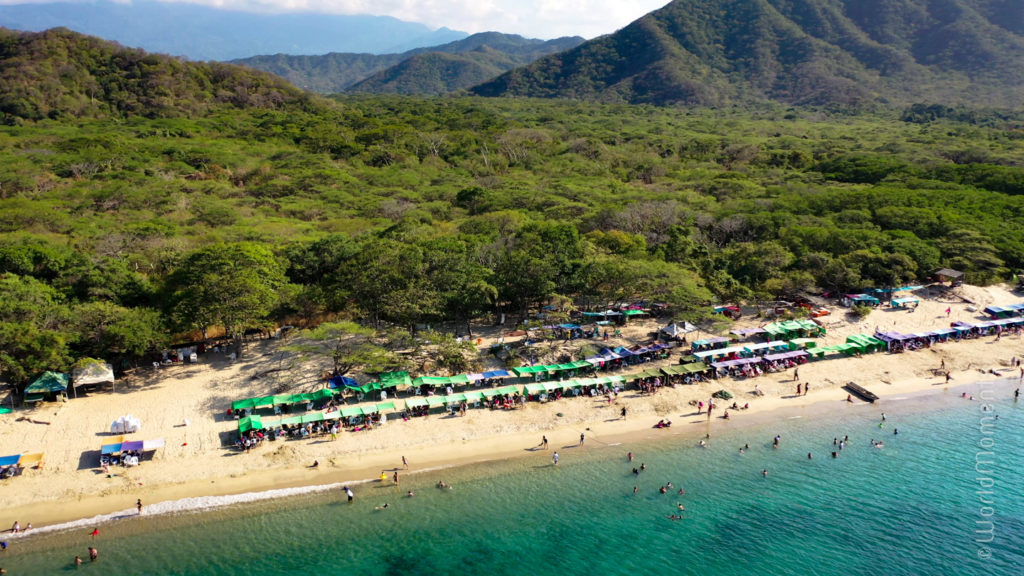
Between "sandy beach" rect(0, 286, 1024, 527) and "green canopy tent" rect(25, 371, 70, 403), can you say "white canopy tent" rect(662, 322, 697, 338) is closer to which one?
"sandy beach" rect(0, 286, 1024, 527)

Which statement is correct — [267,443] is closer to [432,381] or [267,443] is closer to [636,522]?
[432,381]

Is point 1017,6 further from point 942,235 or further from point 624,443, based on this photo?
point 624,443

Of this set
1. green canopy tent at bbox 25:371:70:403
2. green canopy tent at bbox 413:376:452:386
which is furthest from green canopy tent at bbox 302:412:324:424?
green canopy tent at bbox 25:371:70:403

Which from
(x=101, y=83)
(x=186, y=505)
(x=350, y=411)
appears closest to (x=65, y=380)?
(x=186, y=505)

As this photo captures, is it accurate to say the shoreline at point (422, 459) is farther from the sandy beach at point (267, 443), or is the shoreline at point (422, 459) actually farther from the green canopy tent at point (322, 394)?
the green canopy tent at point (322, 394)

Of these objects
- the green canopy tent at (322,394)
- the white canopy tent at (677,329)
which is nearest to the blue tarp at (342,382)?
the green canopy tent at (322,394)

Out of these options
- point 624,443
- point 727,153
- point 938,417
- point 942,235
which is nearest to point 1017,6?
point 727,153
